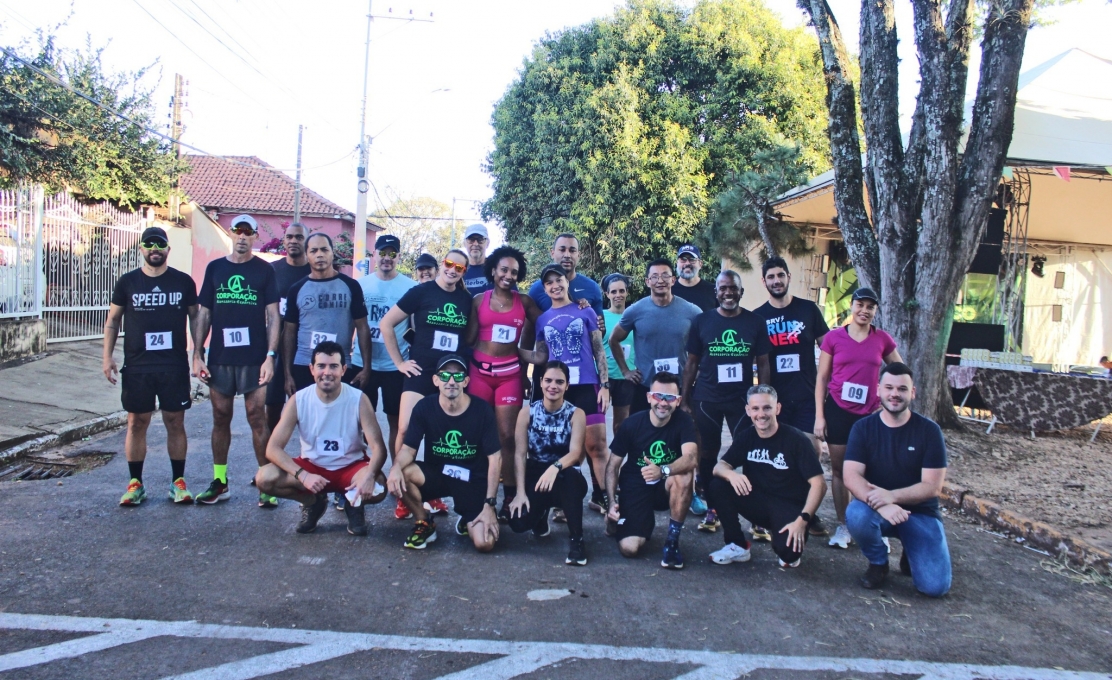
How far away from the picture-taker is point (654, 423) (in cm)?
539

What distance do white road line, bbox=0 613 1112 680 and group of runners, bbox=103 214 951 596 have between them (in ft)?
3.34

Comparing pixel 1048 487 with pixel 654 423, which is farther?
pixel 1048 487

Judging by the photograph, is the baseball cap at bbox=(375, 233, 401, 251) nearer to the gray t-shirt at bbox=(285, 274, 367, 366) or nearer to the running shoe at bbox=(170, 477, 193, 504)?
the gray t-shirt at bbox=(285, 274, 367, 366)

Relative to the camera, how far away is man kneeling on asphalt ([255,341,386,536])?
17.2 feet

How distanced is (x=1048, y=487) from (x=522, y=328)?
5.04m

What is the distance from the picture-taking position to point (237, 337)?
5973mm

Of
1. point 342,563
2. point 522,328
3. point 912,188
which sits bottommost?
point 342,563

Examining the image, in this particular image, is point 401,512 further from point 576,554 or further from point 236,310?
point 236,310

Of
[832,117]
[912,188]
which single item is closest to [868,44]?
[832,117]

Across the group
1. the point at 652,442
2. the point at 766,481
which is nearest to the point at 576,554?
the point at 652,442

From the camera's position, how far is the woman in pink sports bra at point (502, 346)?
5.73 meters

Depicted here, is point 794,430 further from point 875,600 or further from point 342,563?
point 342,563

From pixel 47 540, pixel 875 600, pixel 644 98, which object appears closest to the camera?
pixel 875 600

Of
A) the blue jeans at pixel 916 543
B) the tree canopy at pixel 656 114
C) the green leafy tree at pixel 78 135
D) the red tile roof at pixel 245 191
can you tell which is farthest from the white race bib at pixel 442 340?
the red tile roof at pixel 245 191
